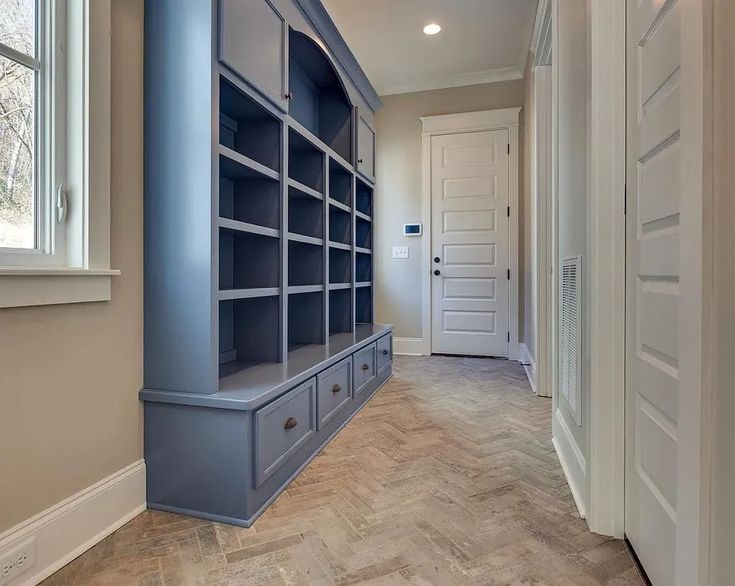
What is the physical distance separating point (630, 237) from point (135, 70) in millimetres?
1776

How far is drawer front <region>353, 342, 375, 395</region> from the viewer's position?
8.79 ft

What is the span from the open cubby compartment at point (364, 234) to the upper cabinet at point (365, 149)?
382mm

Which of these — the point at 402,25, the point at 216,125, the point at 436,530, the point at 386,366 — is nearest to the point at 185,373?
the point at 216,125

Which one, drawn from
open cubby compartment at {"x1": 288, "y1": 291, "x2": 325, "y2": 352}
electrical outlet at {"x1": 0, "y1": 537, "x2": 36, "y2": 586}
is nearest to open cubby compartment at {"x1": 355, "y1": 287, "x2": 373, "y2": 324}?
A: open cubby compartment at {"x1": 288, "y1": 291, "x2": 325, "y2": 352}

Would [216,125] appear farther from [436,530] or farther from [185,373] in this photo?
[436,530]

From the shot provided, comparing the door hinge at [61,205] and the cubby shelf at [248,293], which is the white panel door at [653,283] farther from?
the door hinge at [61,205]

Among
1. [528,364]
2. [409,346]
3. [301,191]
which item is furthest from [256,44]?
[409,346]

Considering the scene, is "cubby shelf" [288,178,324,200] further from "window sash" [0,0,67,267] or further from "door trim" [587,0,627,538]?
"door trim" [587,0,627,538]

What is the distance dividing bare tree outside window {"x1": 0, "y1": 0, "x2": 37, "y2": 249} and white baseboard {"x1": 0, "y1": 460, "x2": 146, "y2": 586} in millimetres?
779

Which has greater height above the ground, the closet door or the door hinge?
the closet door

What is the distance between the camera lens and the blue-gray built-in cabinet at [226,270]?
1.54 meters

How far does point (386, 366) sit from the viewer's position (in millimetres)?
3441

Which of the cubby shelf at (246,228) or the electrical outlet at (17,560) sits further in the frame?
the cubby shelf at (246,228)

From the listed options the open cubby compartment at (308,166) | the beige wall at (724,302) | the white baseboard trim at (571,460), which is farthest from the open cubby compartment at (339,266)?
the beige wall at (724,302)
